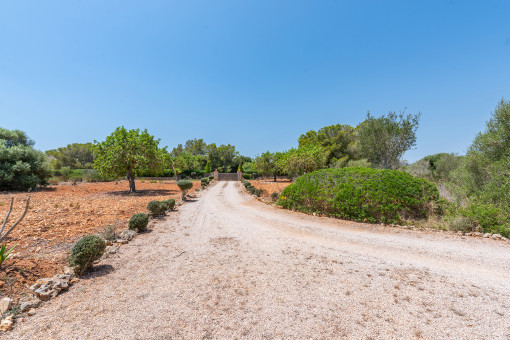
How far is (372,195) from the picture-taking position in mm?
8039

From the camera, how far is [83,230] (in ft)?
21.2

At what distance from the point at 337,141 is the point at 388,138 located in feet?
Answer: 60.1

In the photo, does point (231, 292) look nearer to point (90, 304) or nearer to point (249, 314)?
point (249, 314)

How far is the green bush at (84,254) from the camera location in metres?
3.79

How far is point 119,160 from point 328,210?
16.6 meters

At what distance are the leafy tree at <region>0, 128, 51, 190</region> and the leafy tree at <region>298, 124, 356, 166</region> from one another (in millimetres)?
37124

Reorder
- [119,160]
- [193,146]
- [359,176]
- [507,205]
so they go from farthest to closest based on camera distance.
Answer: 1. [193,146]
2. [119,160]
3. [359,176]
4. [507,205]

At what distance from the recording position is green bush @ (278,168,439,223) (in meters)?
7.84

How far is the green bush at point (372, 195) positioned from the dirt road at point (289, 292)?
1.88 m

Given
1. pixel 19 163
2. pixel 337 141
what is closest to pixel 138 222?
pixel 19 163

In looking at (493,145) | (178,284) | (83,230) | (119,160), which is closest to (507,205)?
(493,145)

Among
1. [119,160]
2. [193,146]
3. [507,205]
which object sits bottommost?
[507,205]

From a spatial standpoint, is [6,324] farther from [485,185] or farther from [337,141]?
[337,141]

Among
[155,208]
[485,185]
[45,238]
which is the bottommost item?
[45,238]
